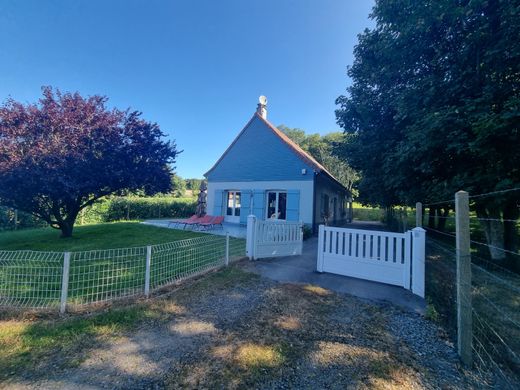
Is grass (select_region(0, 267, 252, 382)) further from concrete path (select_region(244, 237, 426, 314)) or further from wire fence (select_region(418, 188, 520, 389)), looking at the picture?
wire fence (select_region(418, 188, 520, 389))

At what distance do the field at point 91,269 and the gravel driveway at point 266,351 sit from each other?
0.97 metres

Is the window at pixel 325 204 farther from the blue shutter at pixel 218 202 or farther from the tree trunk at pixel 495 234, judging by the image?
the tree trunk at pixel 495 234

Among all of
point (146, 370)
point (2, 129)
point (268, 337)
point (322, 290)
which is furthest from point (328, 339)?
point (2, 129)

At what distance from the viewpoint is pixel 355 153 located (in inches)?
393

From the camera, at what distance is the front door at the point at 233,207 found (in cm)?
1498

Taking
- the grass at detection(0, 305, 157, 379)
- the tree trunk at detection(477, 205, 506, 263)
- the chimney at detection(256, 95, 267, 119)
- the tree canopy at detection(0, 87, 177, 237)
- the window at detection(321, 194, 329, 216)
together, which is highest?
the chimney at detection(256, 95, 267, 119)

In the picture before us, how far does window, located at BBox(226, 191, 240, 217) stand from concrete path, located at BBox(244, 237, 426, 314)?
8644 mm

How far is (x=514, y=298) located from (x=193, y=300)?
20.1 ft

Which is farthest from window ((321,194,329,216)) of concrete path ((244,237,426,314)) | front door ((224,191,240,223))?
concrete path ((244,237,426,314))

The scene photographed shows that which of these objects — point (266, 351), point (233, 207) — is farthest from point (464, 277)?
point (233, 207)

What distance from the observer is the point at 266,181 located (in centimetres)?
1346

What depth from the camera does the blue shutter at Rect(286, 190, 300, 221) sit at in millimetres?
12148

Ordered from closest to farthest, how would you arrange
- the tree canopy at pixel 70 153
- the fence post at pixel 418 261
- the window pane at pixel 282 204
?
the fence post at pixel 418 261
the tree canopy at pixel 70 153
the window pane at pixel 282 204

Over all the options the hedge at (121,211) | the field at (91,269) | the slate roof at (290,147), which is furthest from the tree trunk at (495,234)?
the hedge at (121,211)
